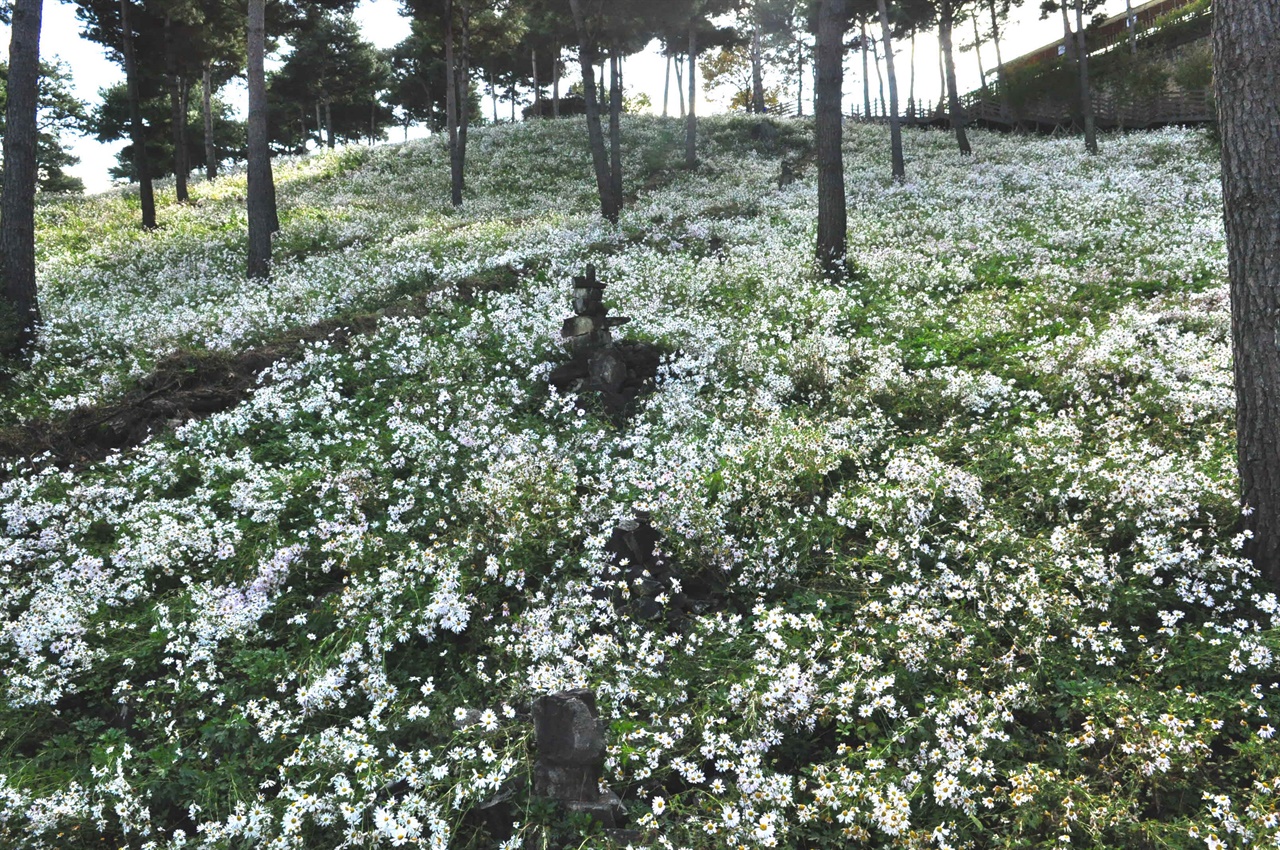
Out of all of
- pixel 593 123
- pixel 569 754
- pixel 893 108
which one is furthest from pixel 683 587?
pixel 893 108

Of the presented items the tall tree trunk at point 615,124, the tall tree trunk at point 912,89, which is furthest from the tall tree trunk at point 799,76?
the tall tree trunk at point 615,124

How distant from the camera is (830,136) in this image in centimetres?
1295

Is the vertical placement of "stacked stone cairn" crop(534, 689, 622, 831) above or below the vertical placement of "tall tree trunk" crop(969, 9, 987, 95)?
below

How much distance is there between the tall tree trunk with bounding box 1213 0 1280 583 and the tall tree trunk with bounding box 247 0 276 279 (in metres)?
15.5

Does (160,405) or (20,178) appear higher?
(20,178)

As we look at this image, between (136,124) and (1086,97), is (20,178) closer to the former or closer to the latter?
(136,124)

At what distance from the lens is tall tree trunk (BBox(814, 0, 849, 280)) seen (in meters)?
12.8

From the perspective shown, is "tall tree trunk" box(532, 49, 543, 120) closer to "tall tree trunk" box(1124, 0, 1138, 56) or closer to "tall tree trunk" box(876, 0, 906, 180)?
"tall tree trunk" box(876, 0, 906, 180)

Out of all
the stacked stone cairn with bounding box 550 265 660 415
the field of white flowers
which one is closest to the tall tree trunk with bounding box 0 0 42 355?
the field of white flowers

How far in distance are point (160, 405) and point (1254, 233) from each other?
1004 cm

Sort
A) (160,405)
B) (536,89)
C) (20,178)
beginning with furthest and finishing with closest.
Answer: (536,89)
(20,178)
(160,405)

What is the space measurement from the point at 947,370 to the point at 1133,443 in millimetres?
2133

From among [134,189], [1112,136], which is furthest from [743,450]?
[134,189]

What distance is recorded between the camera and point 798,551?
555cm
